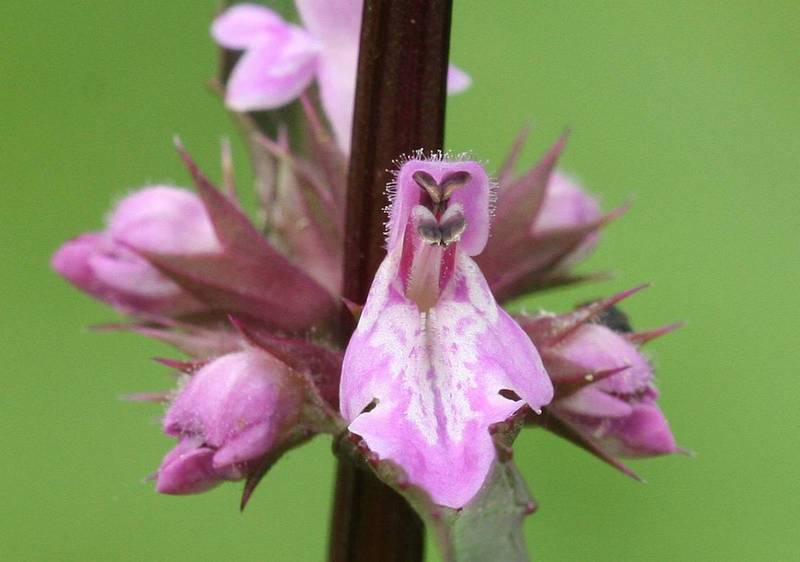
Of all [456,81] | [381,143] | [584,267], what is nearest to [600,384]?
[381,143]

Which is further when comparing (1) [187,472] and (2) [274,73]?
(2) [274,73]

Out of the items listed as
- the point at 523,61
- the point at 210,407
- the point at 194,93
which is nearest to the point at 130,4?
the point at 194,93

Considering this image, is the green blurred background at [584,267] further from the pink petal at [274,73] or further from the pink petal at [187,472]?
the pink petal at [187,472]

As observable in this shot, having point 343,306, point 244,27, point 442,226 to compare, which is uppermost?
point 244,27

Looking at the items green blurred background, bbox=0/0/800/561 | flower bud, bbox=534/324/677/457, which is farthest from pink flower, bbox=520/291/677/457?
green blurred background, bbox=0/0/800/561

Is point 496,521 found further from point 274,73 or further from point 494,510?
point 274,73

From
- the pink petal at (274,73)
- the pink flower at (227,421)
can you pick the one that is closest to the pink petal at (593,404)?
the pink flower at (227,421)
